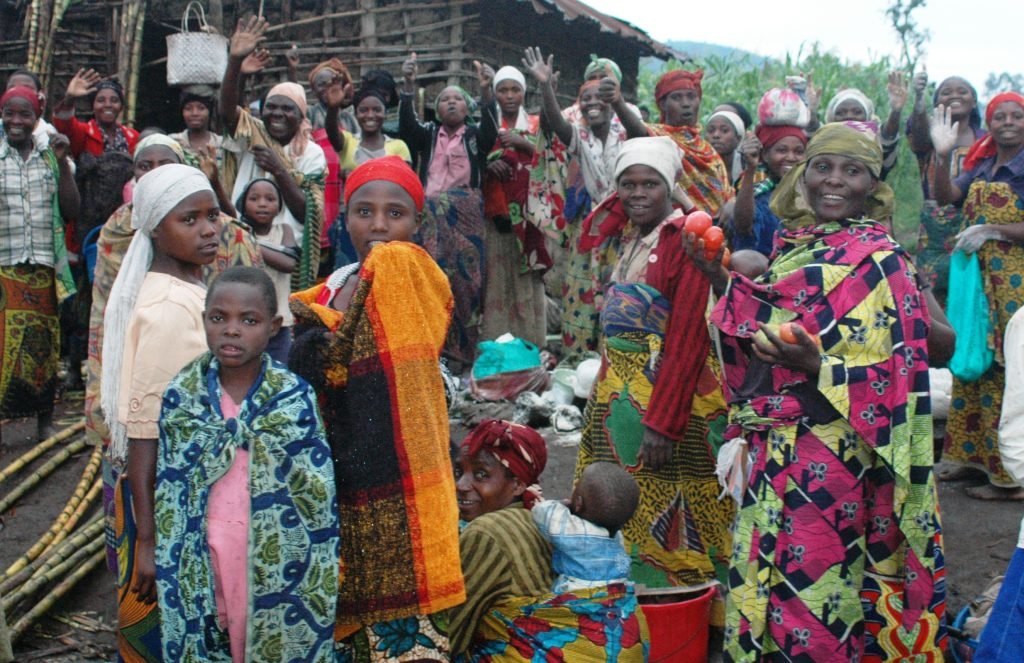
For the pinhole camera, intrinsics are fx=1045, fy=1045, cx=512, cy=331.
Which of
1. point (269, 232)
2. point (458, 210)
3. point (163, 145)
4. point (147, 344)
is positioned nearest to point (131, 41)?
point (458, 210)

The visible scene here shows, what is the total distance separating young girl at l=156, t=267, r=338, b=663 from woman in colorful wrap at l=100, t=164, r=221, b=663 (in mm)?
171

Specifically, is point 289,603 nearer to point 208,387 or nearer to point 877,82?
point 208,387

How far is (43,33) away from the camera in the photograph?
10.8m

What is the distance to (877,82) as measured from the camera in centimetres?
1808

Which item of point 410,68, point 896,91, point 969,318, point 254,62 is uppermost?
point 410,68

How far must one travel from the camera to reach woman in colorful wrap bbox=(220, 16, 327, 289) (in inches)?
232

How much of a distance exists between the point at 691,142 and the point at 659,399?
2.86 meters

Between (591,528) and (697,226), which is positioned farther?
(591,528)

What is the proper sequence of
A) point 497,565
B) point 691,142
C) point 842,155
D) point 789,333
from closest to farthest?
point 789,333 → point 842,155 → point 497,565 → point 691,142

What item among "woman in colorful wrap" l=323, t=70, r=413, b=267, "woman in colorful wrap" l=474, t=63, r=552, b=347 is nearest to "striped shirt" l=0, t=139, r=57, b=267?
"woman in colorful wrap" l=323, t=70, r=413, b=267

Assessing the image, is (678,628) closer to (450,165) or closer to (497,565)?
(497,565)

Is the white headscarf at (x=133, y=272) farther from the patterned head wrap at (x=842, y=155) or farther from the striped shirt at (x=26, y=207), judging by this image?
the striped shirt at (x=26, y=207)

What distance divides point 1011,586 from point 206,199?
101 inches

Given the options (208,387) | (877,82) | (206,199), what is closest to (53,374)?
(206,199)
